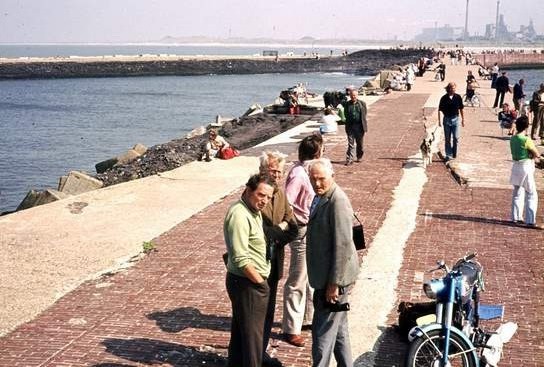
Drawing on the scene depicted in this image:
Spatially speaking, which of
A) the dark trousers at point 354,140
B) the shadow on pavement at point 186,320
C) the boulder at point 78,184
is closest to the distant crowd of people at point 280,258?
the shadow on pavement at point 186,320

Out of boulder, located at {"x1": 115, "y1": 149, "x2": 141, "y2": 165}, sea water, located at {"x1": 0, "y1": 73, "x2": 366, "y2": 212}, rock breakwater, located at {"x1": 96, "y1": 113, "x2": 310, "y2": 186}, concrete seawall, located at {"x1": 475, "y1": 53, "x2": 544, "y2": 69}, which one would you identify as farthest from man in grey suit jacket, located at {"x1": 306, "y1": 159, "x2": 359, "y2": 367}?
concrete seawall, located at {"x1": 475, "y1": 53, "x2": 544, "y2": 69}

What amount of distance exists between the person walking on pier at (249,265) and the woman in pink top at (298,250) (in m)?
0.89

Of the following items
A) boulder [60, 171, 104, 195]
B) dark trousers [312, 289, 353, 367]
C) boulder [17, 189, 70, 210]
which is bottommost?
boulder [60, 171, 104, 195]

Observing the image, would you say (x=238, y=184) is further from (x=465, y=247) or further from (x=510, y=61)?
(x=510, y=61)

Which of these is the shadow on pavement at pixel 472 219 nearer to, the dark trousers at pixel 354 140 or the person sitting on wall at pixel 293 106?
the dark trousers at pixel 354 140

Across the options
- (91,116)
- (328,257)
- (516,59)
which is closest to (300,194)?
(328,257)

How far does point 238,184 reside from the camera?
13.5 m

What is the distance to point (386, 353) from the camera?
19.6ft

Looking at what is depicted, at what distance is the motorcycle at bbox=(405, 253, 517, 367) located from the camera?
5020mm

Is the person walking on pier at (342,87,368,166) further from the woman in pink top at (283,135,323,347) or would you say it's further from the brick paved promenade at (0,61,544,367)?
the woman in pink top at (283,135,323,347)

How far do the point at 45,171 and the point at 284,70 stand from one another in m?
77.7

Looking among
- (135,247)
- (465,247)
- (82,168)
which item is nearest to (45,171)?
(82,168)

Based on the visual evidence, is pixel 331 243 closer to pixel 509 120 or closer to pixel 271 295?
pixel 271 295

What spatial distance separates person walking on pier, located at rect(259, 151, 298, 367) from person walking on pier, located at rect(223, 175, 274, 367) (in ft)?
0.90
